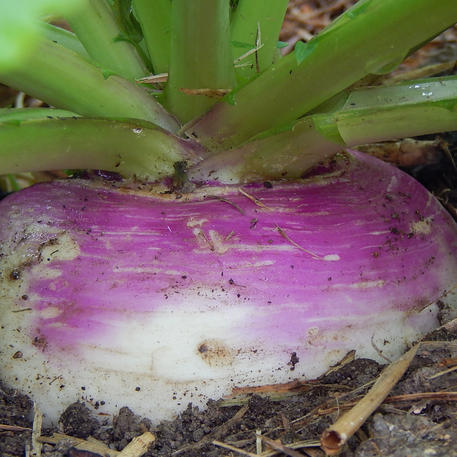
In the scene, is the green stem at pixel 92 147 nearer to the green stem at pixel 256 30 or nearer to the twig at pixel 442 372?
the green stem at pixel 256 30

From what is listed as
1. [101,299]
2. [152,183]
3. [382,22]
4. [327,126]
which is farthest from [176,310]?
[382,22]

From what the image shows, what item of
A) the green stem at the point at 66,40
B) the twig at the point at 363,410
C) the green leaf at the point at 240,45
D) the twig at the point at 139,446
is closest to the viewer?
the twig at the point at 363,410

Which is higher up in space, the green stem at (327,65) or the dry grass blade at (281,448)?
the green stem at (327,65)

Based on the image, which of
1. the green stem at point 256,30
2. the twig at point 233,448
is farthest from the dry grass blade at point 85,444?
the green stem at point 256,30

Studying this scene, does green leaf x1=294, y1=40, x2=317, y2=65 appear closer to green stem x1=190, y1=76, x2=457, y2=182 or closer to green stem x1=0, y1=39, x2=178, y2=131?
green stem x1=190, y1=76, x2=457, y2=182

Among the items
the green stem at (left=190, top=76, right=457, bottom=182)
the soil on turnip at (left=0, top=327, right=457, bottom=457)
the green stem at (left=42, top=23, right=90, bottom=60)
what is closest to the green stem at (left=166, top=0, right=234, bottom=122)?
the green stem at (left=190, top=76, right=457, bottom=182)

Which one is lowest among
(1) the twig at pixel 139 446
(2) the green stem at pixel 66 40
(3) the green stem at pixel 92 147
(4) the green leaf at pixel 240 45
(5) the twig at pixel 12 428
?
(1) the twig at pixel 139 446

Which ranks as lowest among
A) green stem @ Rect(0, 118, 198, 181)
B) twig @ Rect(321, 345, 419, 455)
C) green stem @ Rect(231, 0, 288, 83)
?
twig @ Rect(321, 345, 419, 455)
